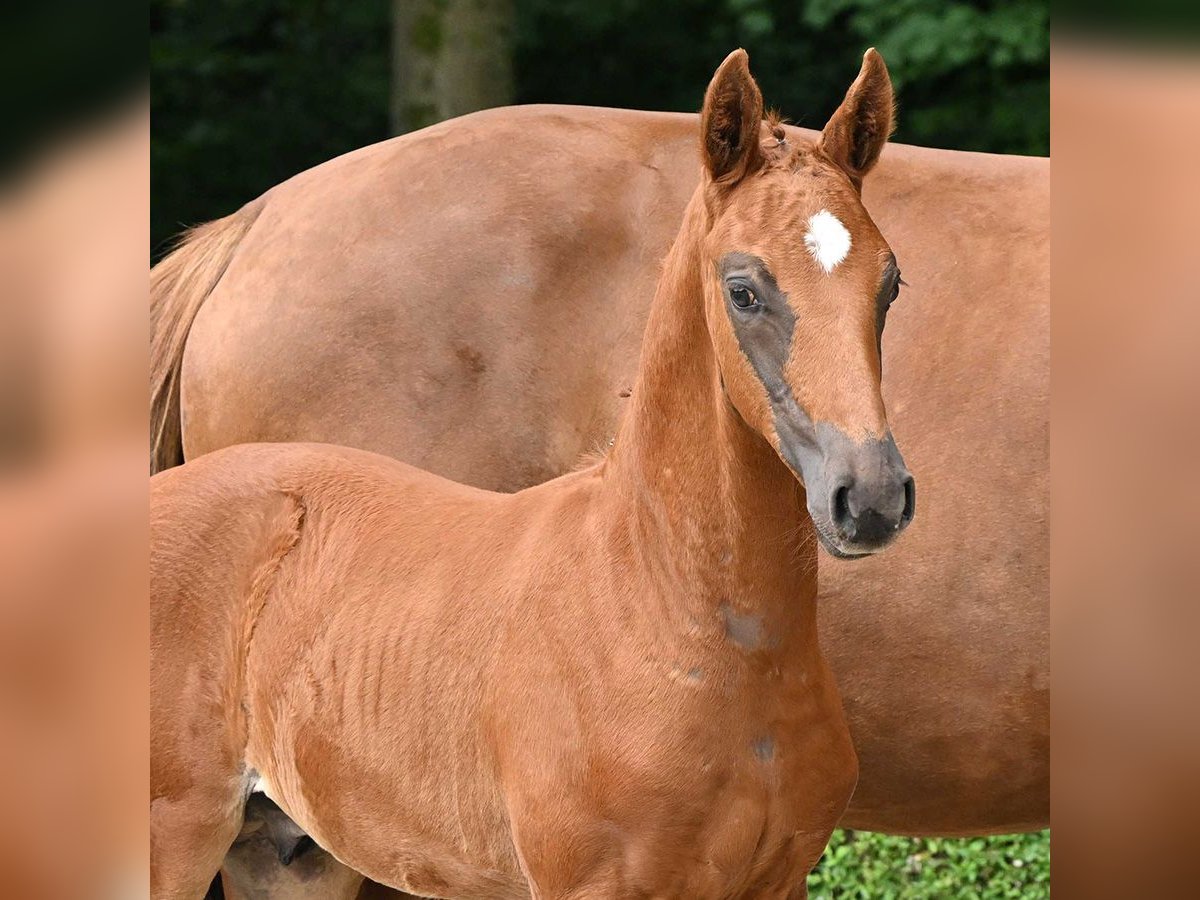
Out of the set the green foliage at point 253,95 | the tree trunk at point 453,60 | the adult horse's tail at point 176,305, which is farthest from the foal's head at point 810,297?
the green foliage at point 253,95

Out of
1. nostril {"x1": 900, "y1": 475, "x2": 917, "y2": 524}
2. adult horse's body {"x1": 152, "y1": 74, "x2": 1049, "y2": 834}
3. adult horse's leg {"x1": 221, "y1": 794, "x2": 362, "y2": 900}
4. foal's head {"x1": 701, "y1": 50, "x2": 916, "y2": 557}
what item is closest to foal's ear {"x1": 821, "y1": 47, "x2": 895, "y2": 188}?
foal's head {"x1": 701, "y1": 50, "x2": 916, "y2": 557}

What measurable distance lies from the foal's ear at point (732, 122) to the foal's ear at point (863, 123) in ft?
0.44

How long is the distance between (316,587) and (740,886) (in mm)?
1014

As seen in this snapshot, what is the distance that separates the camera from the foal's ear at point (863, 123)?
7.30ft

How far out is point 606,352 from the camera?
330cm

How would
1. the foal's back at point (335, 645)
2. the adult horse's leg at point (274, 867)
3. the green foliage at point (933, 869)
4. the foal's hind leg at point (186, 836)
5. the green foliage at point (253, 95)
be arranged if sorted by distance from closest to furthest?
1. the foal's back at point (335, 645)
2. the foal's hind leg at point (186, 836)
3. the adult horse's leg at point (274, 867)
4. the green foliage at point (933, 869)
5. the green foliage at point (253, 95)

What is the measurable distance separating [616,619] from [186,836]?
1057mm

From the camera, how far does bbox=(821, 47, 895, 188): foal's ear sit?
222 centimetres

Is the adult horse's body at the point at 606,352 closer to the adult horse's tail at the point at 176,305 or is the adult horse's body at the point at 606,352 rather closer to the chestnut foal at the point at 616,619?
the adult horse's tail at the point at 176,305

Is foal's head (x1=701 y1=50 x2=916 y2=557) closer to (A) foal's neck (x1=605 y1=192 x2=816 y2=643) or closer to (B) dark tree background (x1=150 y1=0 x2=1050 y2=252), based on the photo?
(A) foal's neck (x1=605 y1=192 x2=816 y2=643)

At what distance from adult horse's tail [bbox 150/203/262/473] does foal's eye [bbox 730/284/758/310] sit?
1.94 metres

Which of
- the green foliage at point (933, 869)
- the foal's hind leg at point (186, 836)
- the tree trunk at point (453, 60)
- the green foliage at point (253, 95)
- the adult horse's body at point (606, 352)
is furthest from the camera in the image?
the green foliage at point (253, 95)
